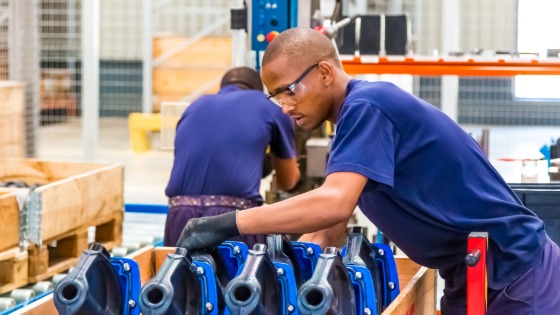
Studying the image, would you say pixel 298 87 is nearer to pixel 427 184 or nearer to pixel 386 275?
pixel 427 184

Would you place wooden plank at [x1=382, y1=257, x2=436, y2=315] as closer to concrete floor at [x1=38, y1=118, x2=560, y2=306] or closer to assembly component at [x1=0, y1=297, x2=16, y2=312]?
assembly component at [x1=0, y1=297, x2=16, y2=312]

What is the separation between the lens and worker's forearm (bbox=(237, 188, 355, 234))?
10.1 ft

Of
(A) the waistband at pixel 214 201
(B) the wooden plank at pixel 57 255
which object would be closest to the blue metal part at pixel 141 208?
(B) the wooden plank at pixel 57 255

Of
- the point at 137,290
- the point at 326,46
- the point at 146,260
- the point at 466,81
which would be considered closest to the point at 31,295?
the point at 146,260

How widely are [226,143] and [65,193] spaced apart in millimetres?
1467

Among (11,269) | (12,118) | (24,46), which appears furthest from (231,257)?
(24,46)

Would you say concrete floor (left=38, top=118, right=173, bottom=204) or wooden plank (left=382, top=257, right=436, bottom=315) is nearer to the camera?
wooden plank (left=382, top=257, right=436, bottom=315)

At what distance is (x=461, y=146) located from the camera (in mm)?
3299

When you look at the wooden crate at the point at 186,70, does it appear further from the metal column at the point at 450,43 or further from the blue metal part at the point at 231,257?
the blue metal part at the point at 231,257

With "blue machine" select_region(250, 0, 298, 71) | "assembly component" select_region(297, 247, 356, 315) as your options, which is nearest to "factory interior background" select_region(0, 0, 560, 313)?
"blue machine" select_region(250, 0, 298, 71)

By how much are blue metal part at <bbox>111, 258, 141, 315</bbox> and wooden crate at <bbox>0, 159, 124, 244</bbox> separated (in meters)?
3.26

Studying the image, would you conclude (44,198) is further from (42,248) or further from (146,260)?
(146,260)

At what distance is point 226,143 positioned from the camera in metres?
5.84

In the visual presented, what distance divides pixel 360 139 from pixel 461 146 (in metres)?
0.41
